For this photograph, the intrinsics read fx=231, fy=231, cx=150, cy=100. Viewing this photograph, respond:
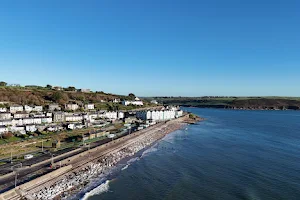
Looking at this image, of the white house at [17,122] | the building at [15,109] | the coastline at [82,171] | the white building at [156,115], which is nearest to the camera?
the coastline at [82,171]

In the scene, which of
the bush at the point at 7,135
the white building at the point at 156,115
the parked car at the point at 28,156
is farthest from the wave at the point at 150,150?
the white building at the point at 156,115

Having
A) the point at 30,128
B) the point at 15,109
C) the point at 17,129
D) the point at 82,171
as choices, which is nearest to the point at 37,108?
the point at 15,109

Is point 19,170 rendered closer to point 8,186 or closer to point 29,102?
point 8,186

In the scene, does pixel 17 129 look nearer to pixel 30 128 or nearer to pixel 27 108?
pixel 30 128

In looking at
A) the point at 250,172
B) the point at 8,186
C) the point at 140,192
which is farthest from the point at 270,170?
the point at 8,186

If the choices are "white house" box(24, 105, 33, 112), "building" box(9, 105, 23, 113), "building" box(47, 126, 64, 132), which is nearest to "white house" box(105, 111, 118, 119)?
"white house" box(24, 105, 33, 112)

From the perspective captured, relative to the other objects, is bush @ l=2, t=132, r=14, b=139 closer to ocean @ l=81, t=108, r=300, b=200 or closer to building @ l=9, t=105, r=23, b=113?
ocean @ l=81, t=108, r=300, b=200

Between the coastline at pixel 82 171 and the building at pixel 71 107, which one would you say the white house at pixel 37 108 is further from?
the coastline at pixel 82 171
